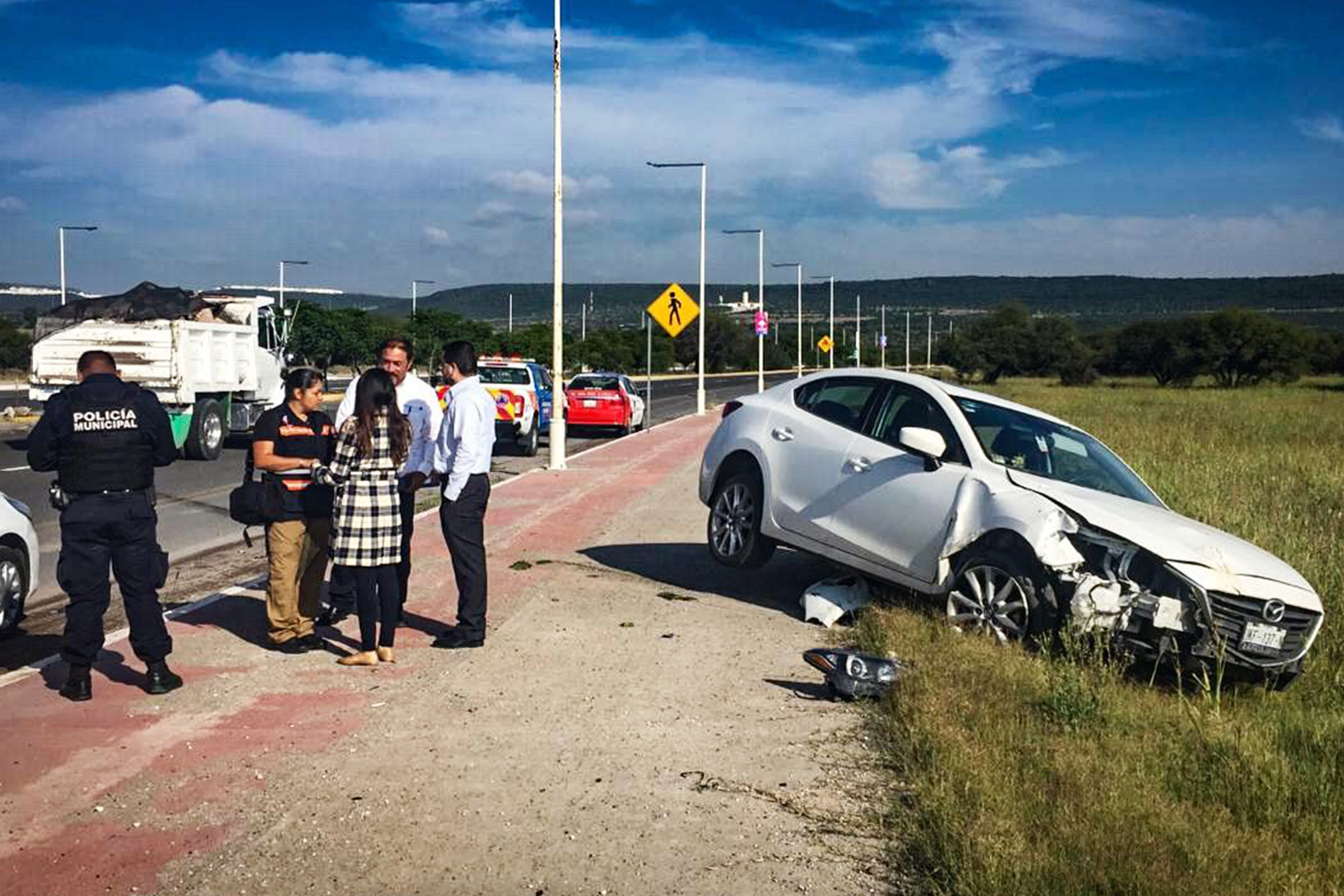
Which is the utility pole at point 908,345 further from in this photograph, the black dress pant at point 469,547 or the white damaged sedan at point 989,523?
the black dress pant at point 469,547

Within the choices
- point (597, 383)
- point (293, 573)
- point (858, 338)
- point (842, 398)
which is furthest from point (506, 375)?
point (858, 338)

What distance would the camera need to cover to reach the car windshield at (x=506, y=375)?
27.5 meters

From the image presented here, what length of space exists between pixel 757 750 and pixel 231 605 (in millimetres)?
5010

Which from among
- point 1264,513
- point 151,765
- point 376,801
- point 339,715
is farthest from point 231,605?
point 1264,513

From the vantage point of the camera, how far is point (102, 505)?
7238 millimetres

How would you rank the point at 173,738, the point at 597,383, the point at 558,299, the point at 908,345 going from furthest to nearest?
the point at 908,345 → the point at 597,383 → the point at 558,299 → the point at 173,738

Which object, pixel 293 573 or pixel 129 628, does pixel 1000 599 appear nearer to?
pixel 293 573

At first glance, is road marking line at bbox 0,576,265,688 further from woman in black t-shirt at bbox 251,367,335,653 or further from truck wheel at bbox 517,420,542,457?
truck wheel at bbox 517,420,542,457

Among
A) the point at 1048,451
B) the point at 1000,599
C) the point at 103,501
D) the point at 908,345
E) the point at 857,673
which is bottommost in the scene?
the point at 857,673

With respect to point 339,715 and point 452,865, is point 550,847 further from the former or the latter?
point 339,715

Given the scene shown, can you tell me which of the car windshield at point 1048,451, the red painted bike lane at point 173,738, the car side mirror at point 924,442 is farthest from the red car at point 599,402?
the car side mirror at point 924,442

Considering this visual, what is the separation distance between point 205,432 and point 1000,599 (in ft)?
61.0

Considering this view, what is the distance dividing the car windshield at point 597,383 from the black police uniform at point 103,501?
2402 cm

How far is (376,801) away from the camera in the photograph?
221 inches
